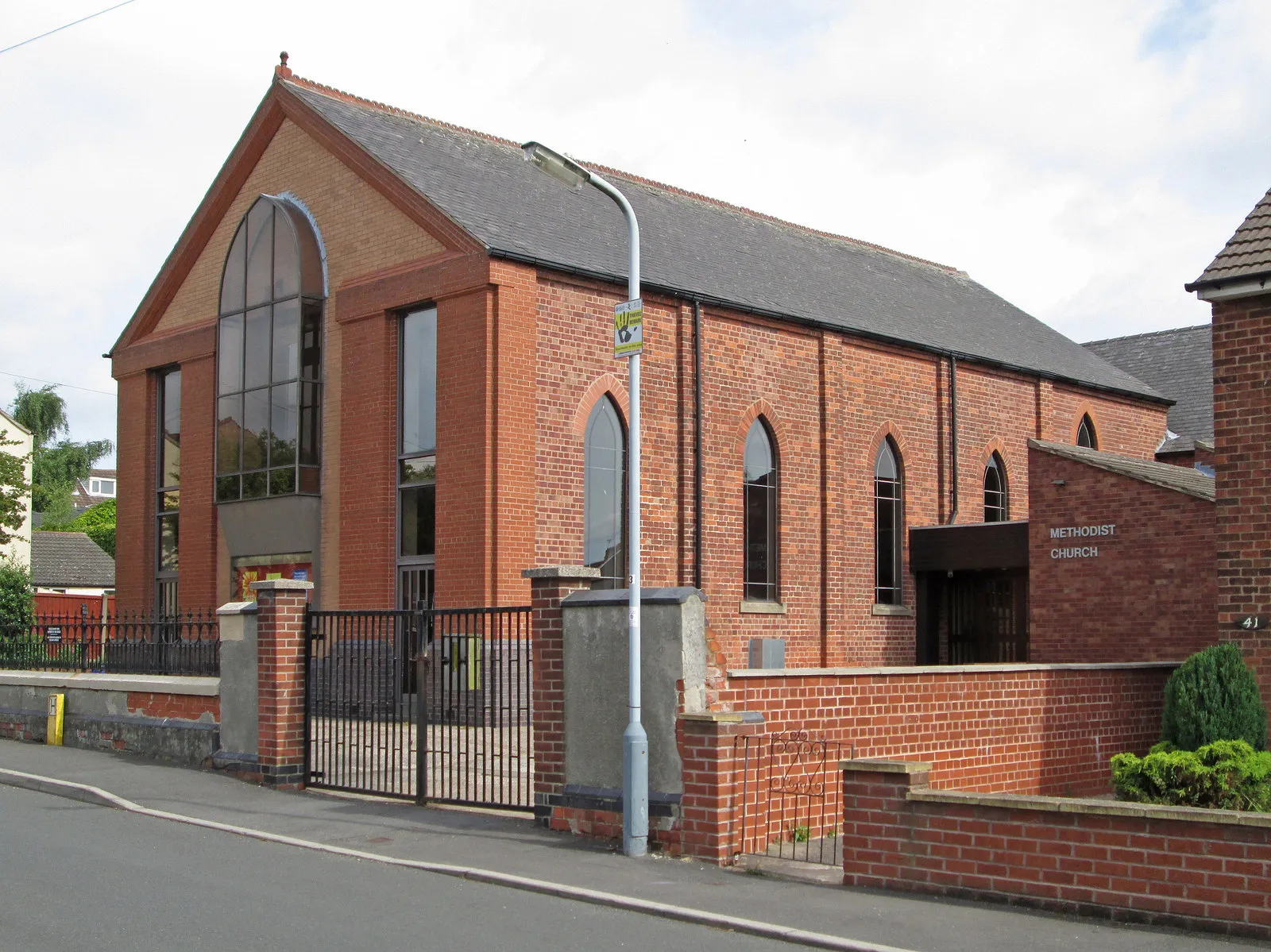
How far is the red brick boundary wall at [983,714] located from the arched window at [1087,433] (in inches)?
708

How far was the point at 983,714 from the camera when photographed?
44.7 feet

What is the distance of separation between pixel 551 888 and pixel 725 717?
195 cm

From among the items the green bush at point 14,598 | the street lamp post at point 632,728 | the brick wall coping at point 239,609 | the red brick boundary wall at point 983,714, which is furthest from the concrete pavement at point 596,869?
the green bush at point 14,598

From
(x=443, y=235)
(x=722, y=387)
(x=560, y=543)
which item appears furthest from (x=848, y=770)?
(x=722, y=387)

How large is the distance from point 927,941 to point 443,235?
51.5ft

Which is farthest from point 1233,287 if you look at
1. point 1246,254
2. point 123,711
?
point 123,711

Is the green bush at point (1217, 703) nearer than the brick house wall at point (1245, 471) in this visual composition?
Yes

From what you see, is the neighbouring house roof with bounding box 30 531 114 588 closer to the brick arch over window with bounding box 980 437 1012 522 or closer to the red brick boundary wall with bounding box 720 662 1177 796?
the brick arch over window with bounding box 980 437 1012 522

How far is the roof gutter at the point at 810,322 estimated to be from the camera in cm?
2131

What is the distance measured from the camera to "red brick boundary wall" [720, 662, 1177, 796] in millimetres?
11594

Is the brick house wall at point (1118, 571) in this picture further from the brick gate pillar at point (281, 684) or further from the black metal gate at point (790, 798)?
the brick gate pillar at point (281, 684)

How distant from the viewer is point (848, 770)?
962 cm

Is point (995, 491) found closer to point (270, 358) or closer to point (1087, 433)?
point (1087, 433)

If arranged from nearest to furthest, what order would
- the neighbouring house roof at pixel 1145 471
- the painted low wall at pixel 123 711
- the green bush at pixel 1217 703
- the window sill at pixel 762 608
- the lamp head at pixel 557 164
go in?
the lamp head at pixel 557 164
the green bush at pixel 1217 703
the painted low wall at pixel 123 711
the neighbouring house roof at pixel 1145 471
the window sill at pixel 762 608
